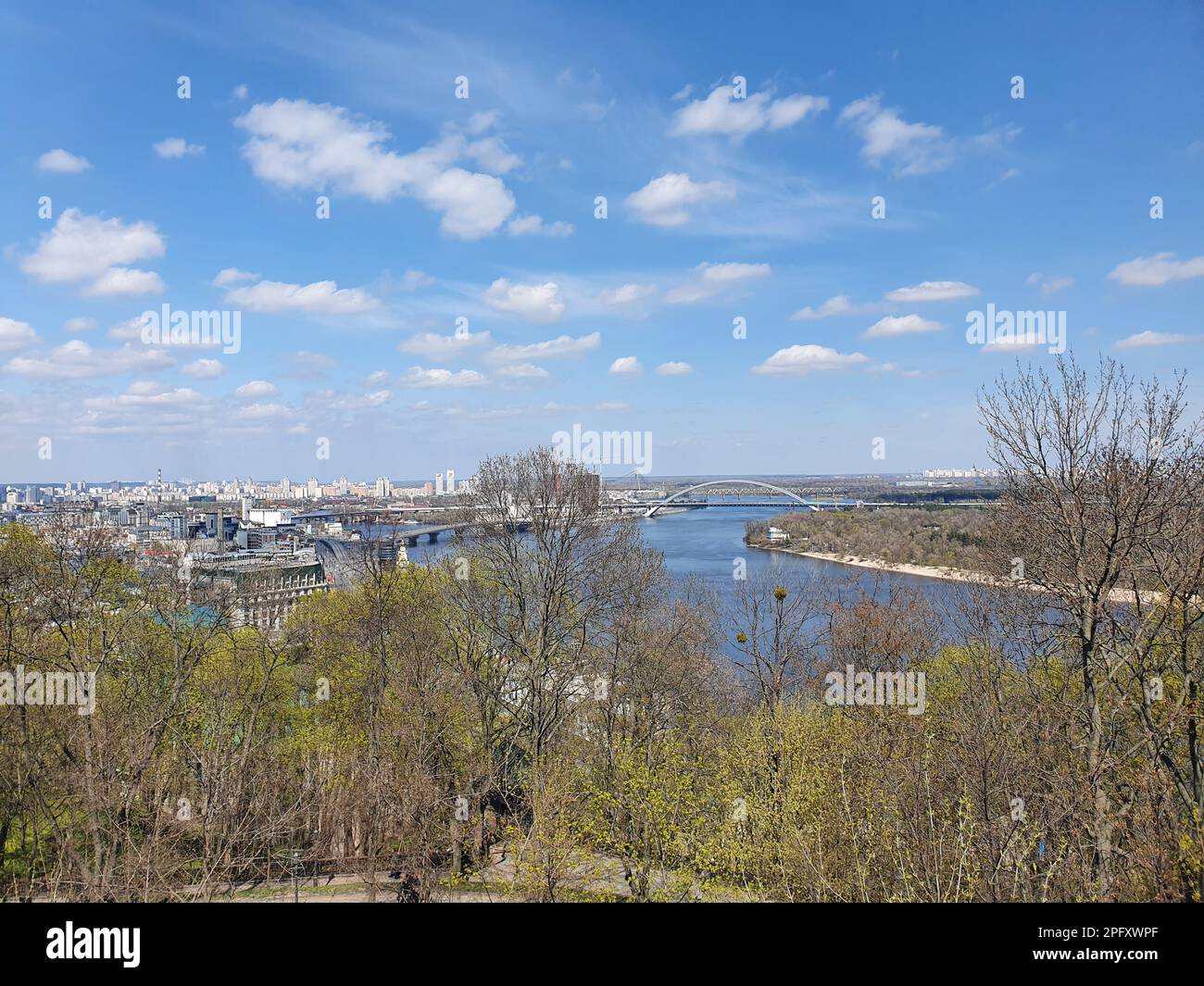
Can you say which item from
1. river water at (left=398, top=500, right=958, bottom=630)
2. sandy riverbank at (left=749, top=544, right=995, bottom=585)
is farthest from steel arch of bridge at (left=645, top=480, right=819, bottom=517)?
sandy riverbank at (left=749, top=544, right=995, bottom=585)

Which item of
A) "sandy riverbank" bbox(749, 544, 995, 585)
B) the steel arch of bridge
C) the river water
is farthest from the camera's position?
the steel arch of bridge

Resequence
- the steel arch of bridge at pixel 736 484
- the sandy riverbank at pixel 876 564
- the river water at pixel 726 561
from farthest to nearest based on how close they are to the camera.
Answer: the steel arch of bridge at pixel 736 484 → the sandy riverbank at pixel 876 564 → the river water at pixel 726 561

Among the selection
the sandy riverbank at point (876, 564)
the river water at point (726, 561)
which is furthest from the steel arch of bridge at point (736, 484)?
the sandy riverbank at point (876, 564)

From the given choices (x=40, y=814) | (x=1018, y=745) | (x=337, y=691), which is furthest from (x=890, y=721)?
(x=40, y=814)

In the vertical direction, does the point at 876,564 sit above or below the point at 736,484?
below

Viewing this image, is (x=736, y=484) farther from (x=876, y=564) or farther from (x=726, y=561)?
(x=876, y=564)

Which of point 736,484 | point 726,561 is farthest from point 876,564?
point 736,484

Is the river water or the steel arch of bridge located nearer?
the river water

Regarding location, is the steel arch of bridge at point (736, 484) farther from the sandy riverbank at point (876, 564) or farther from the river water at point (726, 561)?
the sandy riverbank at point (876, 564)

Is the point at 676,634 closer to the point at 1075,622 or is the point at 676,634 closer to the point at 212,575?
the point at 1075,622

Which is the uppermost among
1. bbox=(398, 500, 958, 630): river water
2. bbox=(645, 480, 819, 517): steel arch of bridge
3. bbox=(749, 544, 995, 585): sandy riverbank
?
bbox=(645, 480, 819, 517): steel arch of bridge

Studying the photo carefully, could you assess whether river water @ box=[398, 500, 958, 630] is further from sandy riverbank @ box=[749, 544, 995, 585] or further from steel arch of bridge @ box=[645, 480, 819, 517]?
steel arch of bridge @ box=[645, 480, 819, 517]
